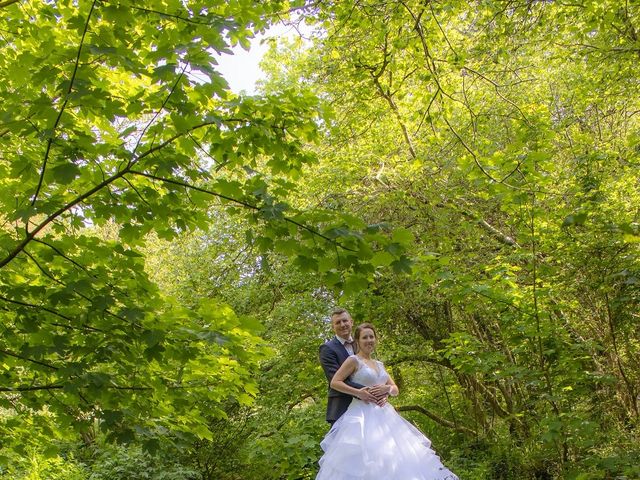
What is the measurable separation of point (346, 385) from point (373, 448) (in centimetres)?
50

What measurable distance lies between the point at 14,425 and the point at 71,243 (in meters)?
1.67

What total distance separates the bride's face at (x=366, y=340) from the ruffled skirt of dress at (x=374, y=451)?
42 centimetres

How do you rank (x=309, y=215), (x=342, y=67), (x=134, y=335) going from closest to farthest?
(x=309, y=215) < (x=134, y=335) < (x=342, y=67)

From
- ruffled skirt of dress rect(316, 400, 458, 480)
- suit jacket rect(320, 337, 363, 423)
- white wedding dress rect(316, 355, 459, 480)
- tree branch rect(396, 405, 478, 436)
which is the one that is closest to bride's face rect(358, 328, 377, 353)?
white wedding dress rect(316, 355, 459, 480)

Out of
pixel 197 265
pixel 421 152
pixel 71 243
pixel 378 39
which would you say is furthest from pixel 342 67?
pixel 197 265

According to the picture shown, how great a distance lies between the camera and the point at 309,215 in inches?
112

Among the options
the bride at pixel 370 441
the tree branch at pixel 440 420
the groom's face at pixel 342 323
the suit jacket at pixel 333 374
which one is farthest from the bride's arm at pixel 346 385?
the tree branch at pixel 440 420

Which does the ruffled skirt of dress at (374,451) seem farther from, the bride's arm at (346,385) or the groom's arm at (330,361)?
the groom's arm at (330,361)

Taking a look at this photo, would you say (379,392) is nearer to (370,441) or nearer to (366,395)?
(366,395)

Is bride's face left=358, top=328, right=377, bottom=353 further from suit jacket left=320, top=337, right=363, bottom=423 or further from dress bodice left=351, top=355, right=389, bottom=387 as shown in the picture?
suit jacket left=320, top=337, right=363, bottom=423

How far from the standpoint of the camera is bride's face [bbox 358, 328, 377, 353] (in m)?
4.82

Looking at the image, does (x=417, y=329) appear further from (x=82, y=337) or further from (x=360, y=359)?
(x=82, y=337)

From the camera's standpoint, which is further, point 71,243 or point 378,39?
point 378,39

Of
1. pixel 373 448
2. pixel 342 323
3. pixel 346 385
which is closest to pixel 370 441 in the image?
pixel 373 448
